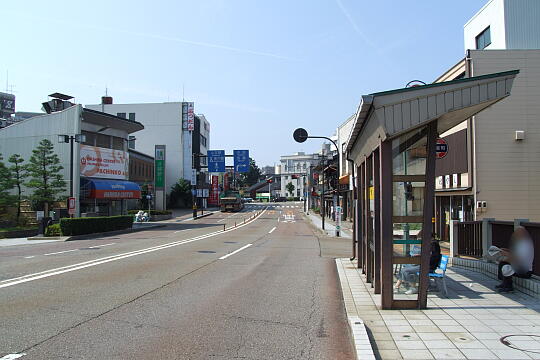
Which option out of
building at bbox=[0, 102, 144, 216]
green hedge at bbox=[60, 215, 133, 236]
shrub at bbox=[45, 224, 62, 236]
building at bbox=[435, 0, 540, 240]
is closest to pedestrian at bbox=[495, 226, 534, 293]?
building at bbox=[435, 0, 540, 240]

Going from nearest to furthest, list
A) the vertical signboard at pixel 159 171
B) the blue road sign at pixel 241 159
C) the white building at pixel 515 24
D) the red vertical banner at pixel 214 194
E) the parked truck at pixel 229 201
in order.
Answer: the white building at pixel 515 24
the blue road sign at pixel 241 159
the vertical signboard at pixel 159 171
the parked truck at pixel 229 201
the red vertical banner at pixel 214 194

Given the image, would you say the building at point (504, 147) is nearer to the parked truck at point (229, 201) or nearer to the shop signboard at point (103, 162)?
the shop signboard at point (103, 162)

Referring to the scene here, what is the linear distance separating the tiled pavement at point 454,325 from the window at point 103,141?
123ft

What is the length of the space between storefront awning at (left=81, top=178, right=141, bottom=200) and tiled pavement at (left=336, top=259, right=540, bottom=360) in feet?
112

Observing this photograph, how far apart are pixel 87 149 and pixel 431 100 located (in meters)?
37.7

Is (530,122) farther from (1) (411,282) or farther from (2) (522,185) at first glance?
(1) (411,282)

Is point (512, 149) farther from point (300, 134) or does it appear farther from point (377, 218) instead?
point (377, 218)

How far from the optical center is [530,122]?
2234cm

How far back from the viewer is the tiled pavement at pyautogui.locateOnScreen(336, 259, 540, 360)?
5471 mm

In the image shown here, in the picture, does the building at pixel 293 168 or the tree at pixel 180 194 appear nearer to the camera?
the tree at pixel 180 194

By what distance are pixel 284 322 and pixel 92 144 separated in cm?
3799

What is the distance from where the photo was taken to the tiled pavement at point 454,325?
5.47m

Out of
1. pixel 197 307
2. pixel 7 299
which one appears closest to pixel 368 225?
pixel 197 307

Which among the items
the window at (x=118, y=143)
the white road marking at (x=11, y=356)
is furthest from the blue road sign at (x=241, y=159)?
the white road marking at (x=11, y=356)
